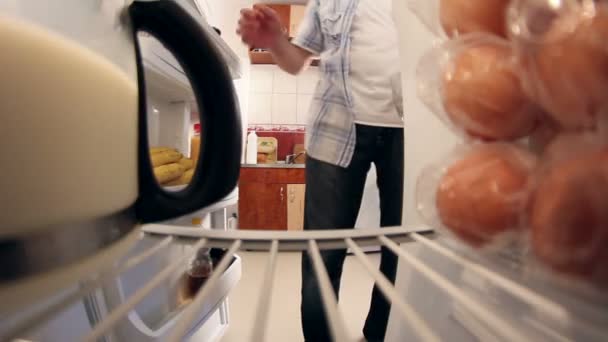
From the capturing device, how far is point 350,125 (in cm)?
74

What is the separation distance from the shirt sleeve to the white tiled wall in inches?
79.1

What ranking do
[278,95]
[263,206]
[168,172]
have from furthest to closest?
[278,95] < [263,206] < [168,172]

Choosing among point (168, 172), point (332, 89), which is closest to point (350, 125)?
point (332, 89)

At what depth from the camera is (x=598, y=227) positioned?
0.13m

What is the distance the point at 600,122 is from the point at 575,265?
2.8 inches

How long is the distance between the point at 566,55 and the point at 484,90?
57 millimetres

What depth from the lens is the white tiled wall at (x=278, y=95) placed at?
283 cm

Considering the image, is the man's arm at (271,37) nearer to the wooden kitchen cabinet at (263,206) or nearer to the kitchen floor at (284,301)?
the kitchen floor at (284,301)

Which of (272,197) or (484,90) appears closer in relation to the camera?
(484,90)

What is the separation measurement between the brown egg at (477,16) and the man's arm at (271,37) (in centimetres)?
43

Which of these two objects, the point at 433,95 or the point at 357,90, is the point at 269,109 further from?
the point at 433,95

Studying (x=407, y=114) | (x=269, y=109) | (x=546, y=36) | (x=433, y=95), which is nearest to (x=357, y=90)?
(x=407, y=114)

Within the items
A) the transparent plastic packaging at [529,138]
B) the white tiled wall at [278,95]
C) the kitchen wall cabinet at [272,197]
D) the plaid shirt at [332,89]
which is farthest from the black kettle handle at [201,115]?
the white tiled wall at [278,95]

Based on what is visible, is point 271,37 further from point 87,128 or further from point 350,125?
point 87,128
